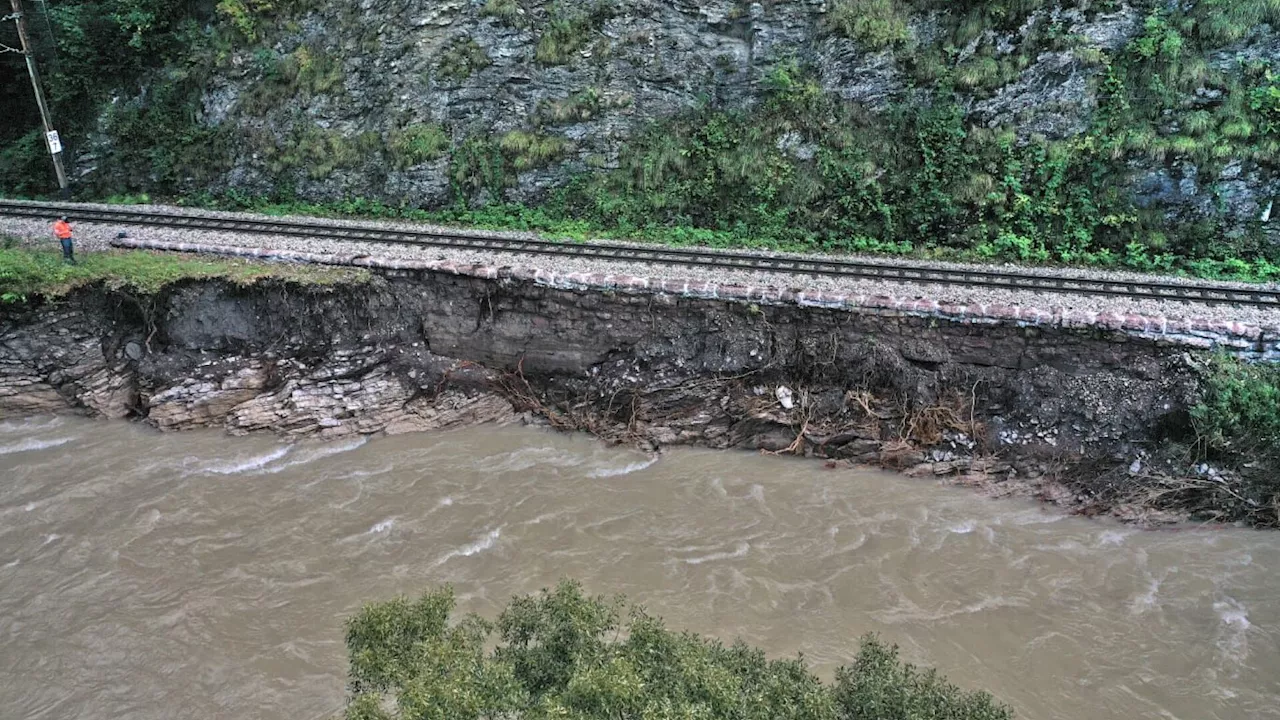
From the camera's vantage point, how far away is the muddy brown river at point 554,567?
1202cm

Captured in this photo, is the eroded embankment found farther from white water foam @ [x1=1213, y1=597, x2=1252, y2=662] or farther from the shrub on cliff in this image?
white water foam @ [x1=1213, y1=597, x2=1252, y2=662]

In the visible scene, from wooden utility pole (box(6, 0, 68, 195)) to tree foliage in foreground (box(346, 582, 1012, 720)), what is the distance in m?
22.8

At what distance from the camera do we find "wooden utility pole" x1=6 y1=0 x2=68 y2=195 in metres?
23.2

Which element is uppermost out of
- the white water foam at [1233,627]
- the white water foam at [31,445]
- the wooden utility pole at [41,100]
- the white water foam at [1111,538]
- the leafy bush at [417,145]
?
the wooden utility pole at [41,100]

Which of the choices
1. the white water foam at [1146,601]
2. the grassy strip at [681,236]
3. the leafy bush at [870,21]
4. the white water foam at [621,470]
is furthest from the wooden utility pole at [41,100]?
the white water foam at [1146,601]

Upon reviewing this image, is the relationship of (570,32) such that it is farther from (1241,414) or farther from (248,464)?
(1241,414)

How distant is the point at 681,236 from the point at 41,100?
19.5 metres

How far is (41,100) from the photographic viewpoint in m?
23.9

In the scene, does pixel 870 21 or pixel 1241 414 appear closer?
pixel 1241 414

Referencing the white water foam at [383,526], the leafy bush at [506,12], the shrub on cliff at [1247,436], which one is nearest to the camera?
the white water foam at [383,526]

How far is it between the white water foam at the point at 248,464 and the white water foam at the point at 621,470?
Result: 682cm

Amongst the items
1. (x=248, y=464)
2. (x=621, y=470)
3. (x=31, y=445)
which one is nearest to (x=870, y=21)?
(x=621, y=470)

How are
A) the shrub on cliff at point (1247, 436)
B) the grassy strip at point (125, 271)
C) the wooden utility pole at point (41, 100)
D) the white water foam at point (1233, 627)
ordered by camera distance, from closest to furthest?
the white water foam at point (1233, 627) < the shrub on cliff at point (1247, 436) < the grassy strip at point (125, 271) < the wooden utility pole at point (41, 100)

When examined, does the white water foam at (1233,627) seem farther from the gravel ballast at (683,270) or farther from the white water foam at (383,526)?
the white water foam at (383,526)
